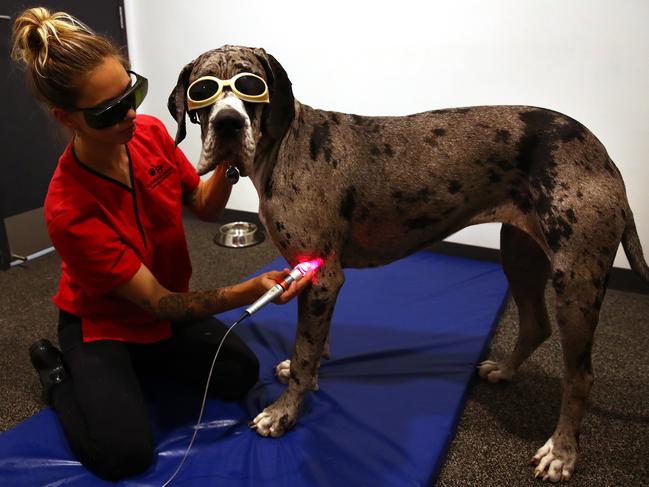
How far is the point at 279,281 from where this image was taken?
1547 millimetres

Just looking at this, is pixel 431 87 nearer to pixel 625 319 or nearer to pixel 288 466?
pixel 625 319

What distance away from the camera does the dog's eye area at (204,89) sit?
4.53ft

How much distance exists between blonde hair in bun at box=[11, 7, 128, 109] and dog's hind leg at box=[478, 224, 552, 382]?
4.99ft

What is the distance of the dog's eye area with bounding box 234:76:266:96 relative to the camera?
1.39 meters

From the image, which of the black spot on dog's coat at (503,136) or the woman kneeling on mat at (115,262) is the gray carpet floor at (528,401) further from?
the black spot on dog's coat at (503,136)

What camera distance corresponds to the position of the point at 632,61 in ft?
9.14

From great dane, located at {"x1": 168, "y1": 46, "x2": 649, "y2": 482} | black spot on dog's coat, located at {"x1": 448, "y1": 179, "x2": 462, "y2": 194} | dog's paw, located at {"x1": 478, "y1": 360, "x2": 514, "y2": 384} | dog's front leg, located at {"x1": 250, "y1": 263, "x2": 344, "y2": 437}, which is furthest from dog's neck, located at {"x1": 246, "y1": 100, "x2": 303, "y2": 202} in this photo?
dog's paw, located at {"x1": 478, "y1": 360, "x2": 514, "y2": 384}

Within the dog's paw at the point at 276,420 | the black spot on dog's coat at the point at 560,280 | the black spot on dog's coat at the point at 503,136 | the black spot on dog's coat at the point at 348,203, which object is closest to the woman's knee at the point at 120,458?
the dog's paw at the point at 276,420

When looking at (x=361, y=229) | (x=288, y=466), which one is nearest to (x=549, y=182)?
(x=361, y=229)

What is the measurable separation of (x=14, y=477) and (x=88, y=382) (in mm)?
349

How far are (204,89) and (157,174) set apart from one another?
2.04 ft

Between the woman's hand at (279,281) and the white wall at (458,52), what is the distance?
2.13 meters

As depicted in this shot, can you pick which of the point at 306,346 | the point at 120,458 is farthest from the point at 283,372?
the point at 120,458

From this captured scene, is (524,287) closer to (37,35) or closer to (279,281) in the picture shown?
(279,281)
